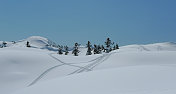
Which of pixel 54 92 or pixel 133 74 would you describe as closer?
pixel 54 92

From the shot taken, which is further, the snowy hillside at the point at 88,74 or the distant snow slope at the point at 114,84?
the snowy hillside at the point at 88,74

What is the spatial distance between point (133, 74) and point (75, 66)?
9453 mm

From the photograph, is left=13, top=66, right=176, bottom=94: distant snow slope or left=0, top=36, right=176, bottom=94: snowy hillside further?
left=0, top=36, right=176, bottom=94: snowy hillside

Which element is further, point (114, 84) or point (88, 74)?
point (88, 74)

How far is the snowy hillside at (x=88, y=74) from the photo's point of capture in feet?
22.8

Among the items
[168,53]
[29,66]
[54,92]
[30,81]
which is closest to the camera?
[54,92]

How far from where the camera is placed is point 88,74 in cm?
976

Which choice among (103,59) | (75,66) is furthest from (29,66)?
(103,59)

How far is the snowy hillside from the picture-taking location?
6945mm

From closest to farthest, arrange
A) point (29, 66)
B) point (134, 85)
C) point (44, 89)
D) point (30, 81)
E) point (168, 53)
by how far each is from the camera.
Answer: point (134, 85)
point (44, 89)
point (30, 81)
point (29, 66)
point (168, 53)

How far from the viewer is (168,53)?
813 inches

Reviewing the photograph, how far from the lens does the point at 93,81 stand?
8.16 meters

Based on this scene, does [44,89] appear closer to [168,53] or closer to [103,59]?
[103,59]

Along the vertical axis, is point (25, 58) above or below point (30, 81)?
above
